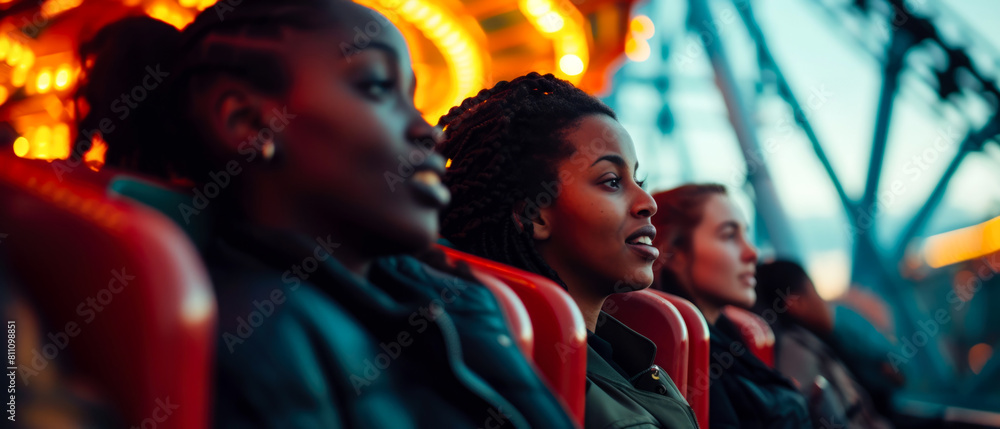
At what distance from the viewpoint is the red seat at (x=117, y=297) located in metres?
0.38

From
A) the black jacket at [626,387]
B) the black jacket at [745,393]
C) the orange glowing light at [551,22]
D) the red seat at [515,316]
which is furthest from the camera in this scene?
the orange glowing light at [551,22]

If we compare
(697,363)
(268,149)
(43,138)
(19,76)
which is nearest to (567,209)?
(697,363)

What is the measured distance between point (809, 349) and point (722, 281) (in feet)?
1.89

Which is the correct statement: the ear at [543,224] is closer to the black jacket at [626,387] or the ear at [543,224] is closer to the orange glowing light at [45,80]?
the black jacket at [626,387]

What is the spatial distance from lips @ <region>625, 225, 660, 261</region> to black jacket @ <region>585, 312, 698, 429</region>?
0.44 ft

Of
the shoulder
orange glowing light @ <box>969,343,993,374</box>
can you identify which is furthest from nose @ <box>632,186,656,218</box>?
orange glowing light @ <box>969,343,993,374</box>

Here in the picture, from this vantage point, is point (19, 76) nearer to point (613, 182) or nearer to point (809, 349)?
point (613, 182)

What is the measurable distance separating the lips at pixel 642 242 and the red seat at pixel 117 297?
66cm

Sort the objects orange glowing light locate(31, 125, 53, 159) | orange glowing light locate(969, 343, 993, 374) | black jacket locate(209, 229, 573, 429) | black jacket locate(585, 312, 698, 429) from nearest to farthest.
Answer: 1. black jacket locate(209, 229, 573, 429)
2. black jacket locate(585, 312, 698, 429)
3. orange glowing light locate(31, 125, 53, 159)
4. orange glowing light locate(969, 343, 993, 374)

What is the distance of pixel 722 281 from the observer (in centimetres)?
150

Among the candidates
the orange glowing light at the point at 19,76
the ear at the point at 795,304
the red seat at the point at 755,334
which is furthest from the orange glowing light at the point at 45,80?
the ear at the point at 795,304

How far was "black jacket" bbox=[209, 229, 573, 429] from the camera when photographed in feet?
1.59

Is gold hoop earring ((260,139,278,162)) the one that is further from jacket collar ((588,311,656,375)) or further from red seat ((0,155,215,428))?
jacket collar ((588,311,656,375))

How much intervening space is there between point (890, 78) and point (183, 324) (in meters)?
4.80
